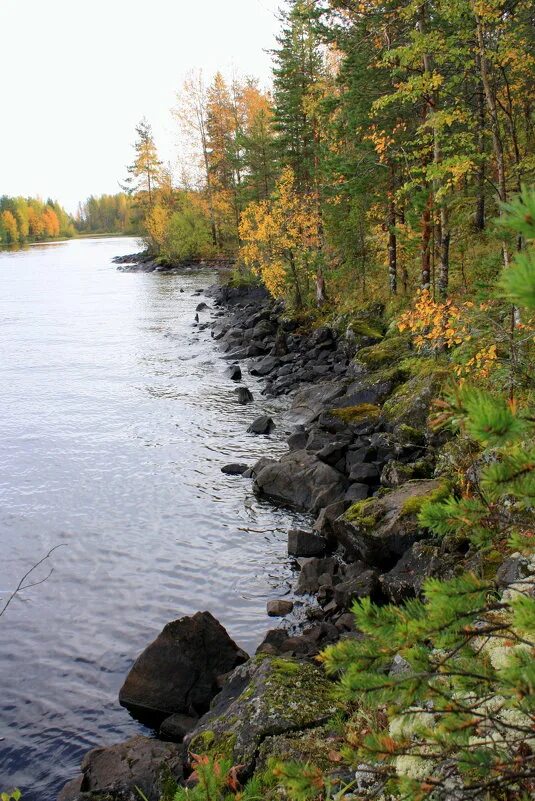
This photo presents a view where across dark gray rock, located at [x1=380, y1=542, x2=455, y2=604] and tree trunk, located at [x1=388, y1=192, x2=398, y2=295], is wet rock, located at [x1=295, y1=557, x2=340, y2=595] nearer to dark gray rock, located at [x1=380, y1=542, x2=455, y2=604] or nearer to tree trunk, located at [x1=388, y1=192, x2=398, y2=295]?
dark gray rock, located at [x1=380, y1=542, x2=455, y2=604]

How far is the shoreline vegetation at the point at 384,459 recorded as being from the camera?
2.29 m

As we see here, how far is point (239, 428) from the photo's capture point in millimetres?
17422

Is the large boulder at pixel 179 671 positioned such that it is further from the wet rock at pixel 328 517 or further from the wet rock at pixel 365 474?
the wet rock at pixel 365 474

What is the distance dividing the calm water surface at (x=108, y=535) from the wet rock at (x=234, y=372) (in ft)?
1.55

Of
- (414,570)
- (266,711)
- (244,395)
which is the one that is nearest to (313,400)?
(244,395)

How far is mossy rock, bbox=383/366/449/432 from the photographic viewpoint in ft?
43.7

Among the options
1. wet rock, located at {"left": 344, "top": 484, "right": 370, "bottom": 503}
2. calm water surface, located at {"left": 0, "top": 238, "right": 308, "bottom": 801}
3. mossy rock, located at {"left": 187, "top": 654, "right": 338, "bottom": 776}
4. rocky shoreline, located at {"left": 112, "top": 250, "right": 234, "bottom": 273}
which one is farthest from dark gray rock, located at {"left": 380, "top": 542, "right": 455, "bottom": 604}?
rocky shoreline, located at {"left": 112, "top": 250, "right": 234, "bottom": 273}

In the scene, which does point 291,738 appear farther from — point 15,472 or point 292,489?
point 15,472

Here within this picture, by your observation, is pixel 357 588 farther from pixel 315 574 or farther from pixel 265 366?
pixel 265 366

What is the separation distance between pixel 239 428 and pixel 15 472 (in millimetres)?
6241

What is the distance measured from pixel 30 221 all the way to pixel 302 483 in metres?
175

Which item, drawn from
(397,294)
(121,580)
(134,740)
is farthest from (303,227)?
(134,740)

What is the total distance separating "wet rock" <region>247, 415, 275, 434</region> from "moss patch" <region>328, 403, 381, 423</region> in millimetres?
2193

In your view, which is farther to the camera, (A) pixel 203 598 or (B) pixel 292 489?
(B) pixel 292 489
